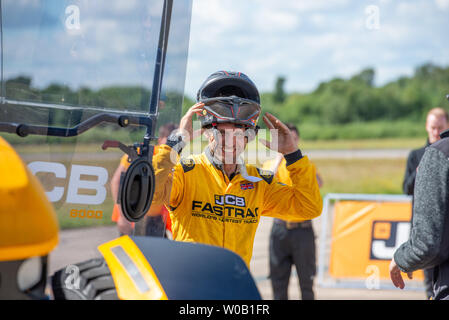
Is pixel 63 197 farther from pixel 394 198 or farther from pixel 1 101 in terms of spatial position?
pixel 394 198

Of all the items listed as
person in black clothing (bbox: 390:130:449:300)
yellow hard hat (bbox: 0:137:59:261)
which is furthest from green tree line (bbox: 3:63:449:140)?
yellow hard hat (bbox: 0:137:59:261)

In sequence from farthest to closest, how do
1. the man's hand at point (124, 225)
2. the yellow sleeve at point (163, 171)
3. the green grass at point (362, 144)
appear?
1. the green grass at point (362, 144)
2. the yellow sleeve at point (163, 171)
3. the man's hand at point (124, 225)

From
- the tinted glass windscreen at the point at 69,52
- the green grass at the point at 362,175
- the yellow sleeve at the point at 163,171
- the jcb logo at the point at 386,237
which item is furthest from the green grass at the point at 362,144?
the tinted glass windscreen at the point at 69,52

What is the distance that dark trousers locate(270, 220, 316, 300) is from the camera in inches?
215

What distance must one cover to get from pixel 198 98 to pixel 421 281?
551cm

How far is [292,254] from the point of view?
555cm

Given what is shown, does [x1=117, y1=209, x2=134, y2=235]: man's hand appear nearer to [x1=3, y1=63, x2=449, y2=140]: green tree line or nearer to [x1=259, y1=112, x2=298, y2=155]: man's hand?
[x1=259, y1=112, x2=298, y2=155]: man's hand

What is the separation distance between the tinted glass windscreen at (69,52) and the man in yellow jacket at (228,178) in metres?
0.54

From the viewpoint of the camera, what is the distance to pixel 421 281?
699 centimetres

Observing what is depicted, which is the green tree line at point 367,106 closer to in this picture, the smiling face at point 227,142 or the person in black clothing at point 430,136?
the person in black clothing at point 430,136

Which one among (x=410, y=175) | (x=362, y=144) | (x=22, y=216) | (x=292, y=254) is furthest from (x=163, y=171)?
(x=362, y=144)

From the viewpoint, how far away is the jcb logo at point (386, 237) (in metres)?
6.92

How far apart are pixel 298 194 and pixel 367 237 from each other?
4590mm

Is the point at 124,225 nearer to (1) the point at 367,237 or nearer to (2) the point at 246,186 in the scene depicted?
(2) the point at 246,186
